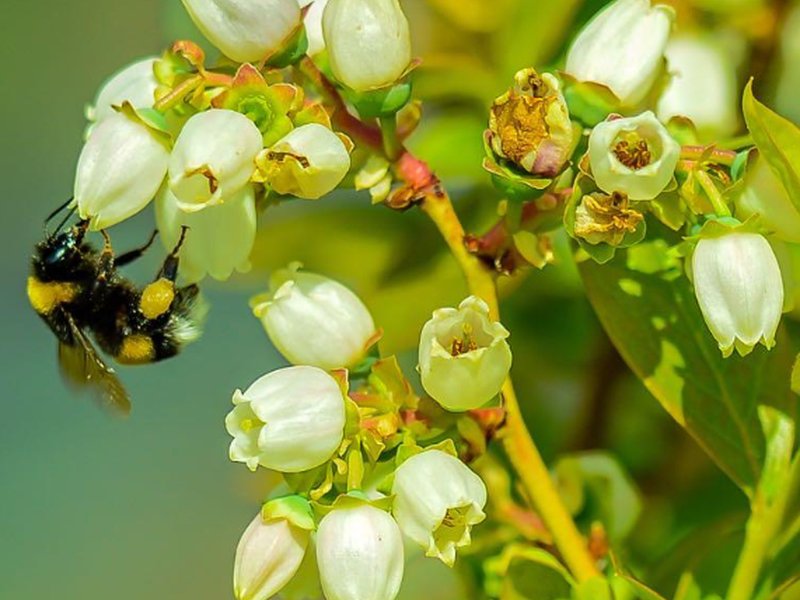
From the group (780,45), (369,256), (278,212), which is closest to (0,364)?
(278,212)

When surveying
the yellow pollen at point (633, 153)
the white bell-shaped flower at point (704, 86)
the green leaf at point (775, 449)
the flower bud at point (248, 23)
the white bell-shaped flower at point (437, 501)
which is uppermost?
the flower bud at point (248, 23)

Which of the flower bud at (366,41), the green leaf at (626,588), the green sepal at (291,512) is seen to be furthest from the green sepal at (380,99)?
the green leaf at (626,588)

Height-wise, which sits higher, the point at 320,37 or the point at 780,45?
the point at 320,37

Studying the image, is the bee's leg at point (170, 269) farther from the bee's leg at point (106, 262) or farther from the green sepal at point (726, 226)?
the green sepal at point (726, 226)

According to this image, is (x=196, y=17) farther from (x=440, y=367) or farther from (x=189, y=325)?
(x=189, y=325)

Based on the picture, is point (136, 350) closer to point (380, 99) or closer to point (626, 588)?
point (380, 99)

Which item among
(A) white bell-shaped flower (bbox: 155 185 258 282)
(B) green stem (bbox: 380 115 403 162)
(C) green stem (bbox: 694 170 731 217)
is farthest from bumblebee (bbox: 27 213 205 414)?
(C) green stem (bbox: 694 170 731 217)
